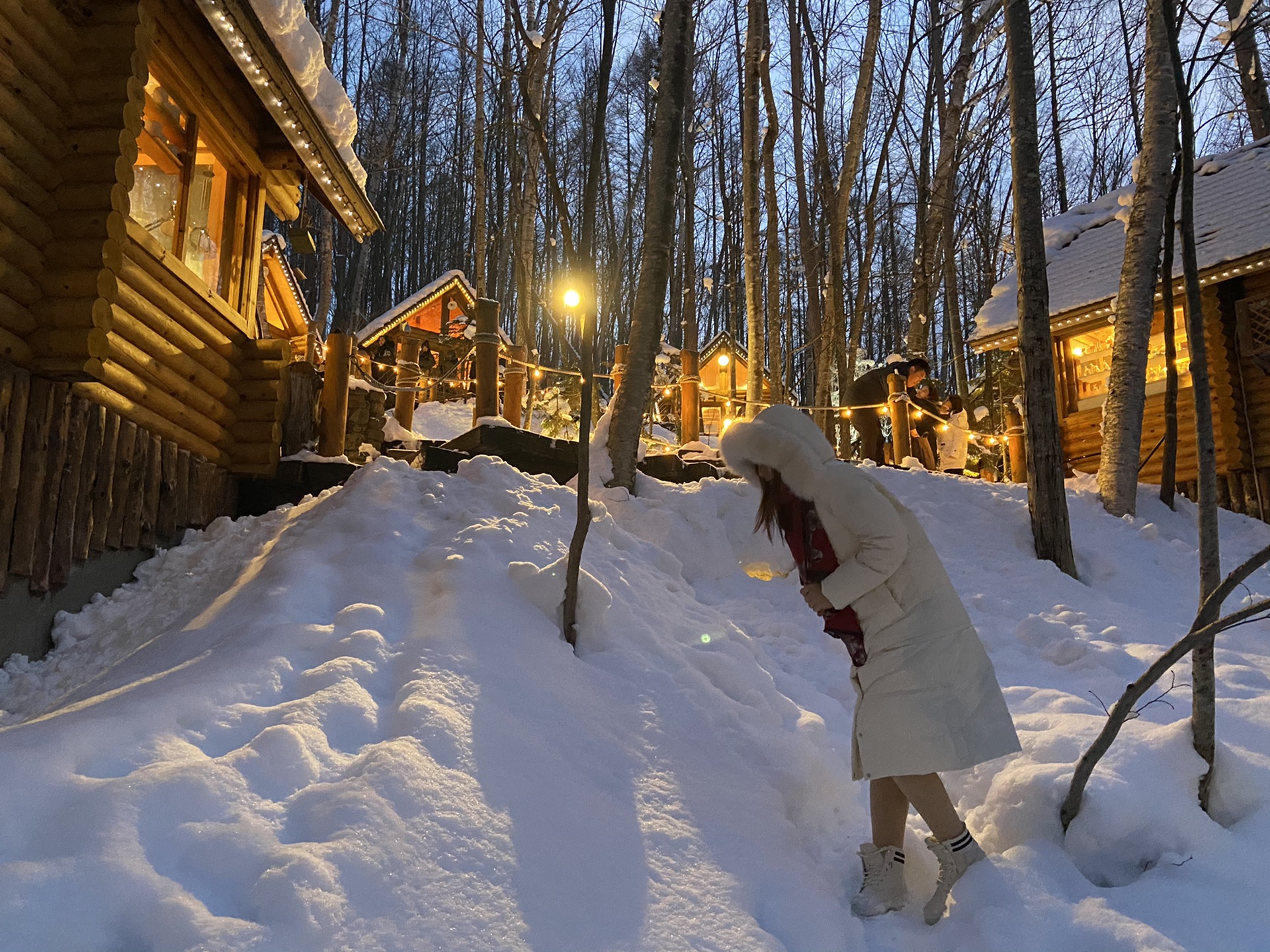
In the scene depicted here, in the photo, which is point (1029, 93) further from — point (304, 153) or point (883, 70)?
point (883, 70)

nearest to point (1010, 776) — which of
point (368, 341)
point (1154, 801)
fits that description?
point (1154, 801)

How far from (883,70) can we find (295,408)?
582 inches

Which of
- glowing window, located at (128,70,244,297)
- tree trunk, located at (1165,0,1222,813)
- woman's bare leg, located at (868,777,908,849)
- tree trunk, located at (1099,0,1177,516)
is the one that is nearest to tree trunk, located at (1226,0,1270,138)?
tree trunk, located at (1099,0,1177,516)

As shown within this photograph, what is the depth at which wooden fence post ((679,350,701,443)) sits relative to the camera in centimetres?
946

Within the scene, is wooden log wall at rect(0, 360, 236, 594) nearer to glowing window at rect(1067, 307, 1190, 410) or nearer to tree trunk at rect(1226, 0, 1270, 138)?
glowing window at rect(1067, 307, 1190, 410)

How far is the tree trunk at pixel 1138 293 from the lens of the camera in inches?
318

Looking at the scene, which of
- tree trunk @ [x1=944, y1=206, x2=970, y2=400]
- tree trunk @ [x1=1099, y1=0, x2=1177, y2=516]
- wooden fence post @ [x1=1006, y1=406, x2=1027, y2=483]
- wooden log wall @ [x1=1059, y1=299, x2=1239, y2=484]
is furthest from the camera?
tree trunk @ [x1=944, y1=206, x2=970, y2=400]

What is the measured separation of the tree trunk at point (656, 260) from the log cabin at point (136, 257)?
2890 mm

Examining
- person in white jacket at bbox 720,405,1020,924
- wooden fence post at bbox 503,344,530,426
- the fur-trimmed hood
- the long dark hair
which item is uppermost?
wooden fence post at bbox 503,344,530,426

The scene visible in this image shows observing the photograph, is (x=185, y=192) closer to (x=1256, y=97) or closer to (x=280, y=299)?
(x=280, y=299)

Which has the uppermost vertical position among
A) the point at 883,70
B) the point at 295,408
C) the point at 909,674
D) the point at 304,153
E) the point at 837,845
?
the point at 883,70

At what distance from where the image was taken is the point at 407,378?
19.3 metres

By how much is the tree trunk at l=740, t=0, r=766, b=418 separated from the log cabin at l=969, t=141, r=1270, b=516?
429 centimetres

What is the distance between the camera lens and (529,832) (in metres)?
2.40
